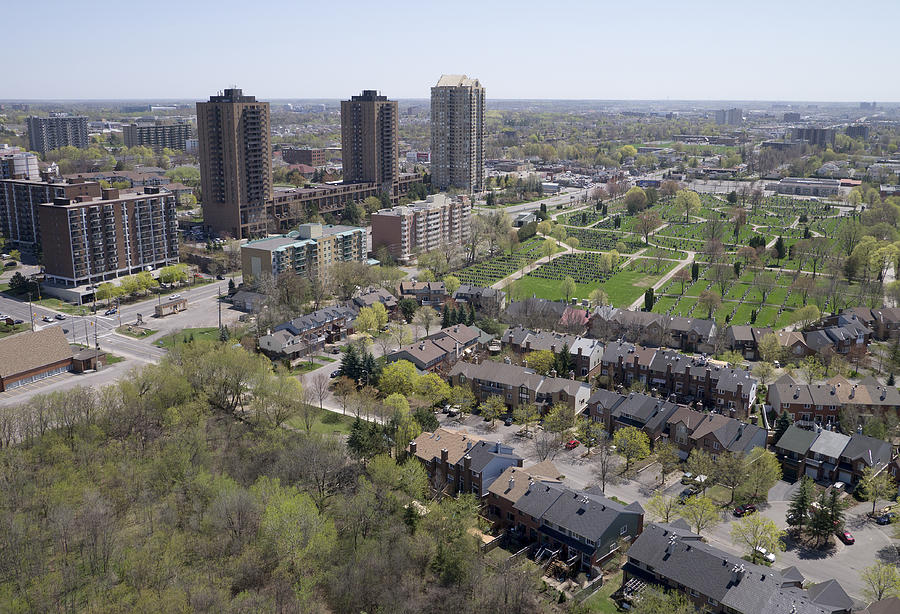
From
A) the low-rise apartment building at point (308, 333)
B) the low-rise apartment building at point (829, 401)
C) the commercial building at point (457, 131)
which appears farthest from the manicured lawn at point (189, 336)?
the commercial building at point (457, 131)

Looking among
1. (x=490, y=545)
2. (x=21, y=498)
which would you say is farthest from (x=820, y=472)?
(x=21, y=498)

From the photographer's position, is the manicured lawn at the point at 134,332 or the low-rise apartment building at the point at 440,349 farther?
the manicured lawn at the point at 134,332

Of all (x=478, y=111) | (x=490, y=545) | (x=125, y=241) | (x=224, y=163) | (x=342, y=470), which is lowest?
(x=490, y=545)

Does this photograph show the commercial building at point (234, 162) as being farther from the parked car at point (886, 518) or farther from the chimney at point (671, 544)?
the parked car at point (886, 518)

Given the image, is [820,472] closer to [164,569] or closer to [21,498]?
[164,569]

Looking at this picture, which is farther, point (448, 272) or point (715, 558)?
point (448, 272)

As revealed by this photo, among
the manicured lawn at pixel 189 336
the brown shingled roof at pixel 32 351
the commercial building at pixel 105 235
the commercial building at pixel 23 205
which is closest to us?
the brown shingled roof at pixel 32 351

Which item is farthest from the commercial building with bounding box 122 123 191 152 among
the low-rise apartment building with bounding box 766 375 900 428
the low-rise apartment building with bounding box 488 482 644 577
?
the low-rise apartment building with bounding box 488 482 644 577

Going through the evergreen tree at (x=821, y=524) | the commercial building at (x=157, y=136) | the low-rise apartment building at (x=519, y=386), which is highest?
the commercial building at (x=157, y=136)
